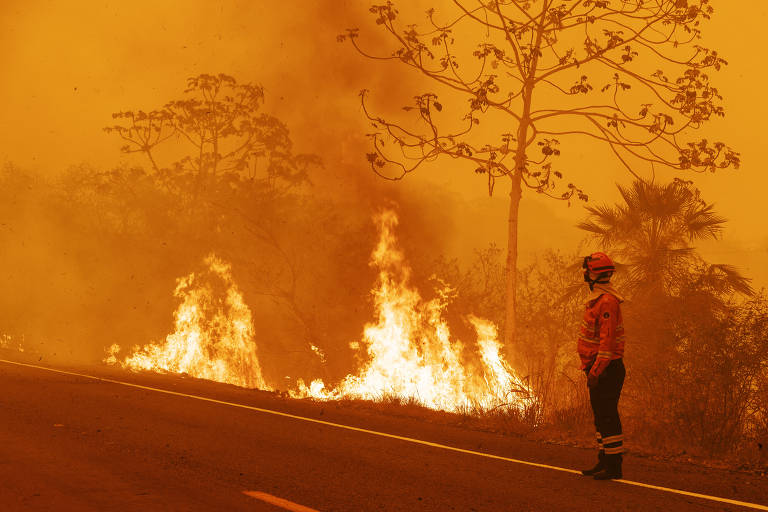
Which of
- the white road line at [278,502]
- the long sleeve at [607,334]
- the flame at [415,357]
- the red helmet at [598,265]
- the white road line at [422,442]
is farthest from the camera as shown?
the flame at [415,357]

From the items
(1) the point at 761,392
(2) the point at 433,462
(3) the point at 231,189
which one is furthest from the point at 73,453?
(3) the point at 231,189

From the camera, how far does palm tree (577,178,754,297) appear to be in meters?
19.1

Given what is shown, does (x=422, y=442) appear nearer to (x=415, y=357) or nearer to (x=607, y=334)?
(x=607, y=334)

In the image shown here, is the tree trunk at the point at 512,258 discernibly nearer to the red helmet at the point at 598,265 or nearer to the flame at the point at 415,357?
the flame at the point at 415,357

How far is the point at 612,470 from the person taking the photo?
7754 mm

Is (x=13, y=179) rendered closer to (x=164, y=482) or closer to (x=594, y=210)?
(x=594, y=210)

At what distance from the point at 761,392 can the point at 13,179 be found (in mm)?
48859

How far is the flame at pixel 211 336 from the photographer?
24.8m

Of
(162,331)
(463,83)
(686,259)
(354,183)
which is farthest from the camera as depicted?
(162,331)

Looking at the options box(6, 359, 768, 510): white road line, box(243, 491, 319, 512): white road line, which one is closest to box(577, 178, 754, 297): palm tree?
box(6, 359, 768, 510): white road line

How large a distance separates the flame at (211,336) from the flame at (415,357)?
29.7ft

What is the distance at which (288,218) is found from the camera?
35.3 meters

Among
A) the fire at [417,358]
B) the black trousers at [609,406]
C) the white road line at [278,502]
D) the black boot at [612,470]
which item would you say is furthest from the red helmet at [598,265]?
the fire at [417,358]

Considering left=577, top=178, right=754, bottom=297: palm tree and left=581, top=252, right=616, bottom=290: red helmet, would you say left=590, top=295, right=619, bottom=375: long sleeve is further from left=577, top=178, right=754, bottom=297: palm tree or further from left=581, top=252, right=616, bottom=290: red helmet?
left=577, top=178, right=754, bottom=297: palm tree
